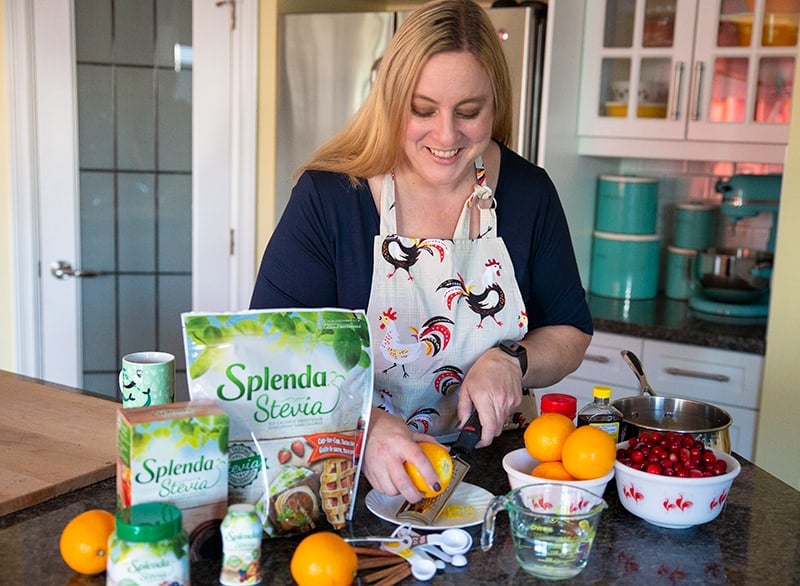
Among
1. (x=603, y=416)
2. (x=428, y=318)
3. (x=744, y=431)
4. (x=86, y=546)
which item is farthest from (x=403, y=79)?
(x=744, y=431)

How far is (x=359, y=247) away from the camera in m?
1.70

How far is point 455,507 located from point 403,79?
28.5 inches

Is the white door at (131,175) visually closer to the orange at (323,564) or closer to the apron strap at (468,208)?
the apron strap at (468,208)

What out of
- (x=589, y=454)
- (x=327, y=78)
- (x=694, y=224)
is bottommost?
(x=589, y=454)

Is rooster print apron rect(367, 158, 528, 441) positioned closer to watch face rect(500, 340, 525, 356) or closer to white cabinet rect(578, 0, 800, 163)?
watch face rect(500, 340, 525, 356)

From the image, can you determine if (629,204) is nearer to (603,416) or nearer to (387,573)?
(603,416)

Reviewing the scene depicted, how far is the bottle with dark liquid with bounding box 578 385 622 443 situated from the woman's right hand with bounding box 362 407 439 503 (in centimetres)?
29

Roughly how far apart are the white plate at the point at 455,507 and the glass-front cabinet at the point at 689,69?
199cm

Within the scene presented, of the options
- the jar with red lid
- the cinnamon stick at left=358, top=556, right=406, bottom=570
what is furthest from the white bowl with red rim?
the cinnamon stick at left=358, top=556, right=406, bottom=570

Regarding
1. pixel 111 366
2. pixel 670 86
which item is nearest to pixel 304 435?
pixel 670 86

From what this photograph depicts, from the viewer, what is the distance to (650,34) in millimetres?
3098

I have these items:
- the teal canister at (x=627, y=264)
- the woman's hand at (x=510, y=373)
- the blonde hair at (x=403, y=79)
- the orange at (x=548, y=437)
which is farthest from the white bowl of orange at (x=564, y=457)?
the teal canister at (x=627, y=264)

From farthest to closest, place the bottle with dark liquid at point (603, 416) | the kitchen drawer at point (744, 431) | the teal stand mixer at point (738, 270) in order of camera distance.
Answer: the teal stand mixer at point (738, 270) → the kitchen drawer at point (744, 431) → the bottle with dark liquid at point (603, 416)

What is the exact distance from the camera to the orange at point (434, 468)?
1.27 m
